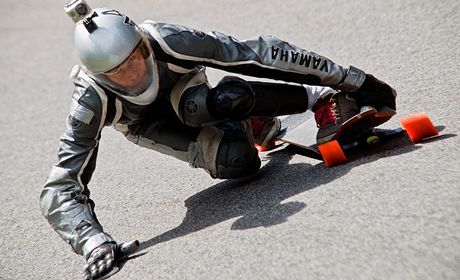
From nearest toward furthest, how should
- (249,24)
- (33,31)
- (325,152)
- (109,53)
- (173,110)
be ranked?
(109,53)
(325,152)
(173,110)
(249,24)
(33,31)

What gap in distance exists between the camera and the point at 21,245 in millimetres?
4875

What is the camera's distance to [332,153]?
13.9ft

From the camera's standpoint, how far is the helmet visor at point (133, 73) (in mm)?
4016

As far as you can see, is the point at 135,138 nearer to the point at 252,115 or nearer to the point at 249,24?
the point at 252,115

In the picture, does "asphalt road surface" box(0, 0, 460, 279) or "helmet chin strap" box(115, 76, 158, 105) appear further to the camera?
"helmet chin strap" box(115, 76, 158, 105)

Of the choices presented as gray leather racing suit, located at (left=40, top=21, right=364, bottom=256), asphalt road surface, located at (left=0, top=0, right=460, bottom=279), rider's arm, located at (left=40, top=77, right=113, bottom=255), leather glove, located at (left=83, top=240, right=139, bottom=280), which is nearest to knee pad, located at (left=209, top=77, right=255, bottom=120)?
gray leather racing suit, located at (left=40, top=21, right=364, bottom=256)

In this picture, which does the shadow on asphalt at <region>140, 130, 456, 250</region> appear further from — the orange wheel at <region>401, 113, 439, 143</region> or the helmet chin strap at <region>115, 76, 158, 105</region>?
the helmet chin strap at <region>115, 76, 158, 105</region>

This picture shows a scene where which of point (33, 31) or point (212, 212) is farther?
point (33, 31)

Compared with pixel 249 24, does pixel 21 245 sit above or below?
below

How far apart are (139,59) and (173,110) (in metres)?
0.72

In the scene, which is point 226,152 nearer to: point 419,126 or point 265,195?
point 265,195

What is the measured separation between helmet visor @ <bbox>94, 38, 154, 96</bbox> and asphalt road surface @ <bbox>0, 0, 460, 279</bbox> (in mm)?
929

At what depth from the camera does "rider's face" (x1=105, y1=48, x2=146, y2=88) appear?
13.1 feet

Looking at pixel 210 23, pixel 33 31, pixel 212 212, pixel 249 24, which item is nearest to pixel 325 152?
pixel 212 212
